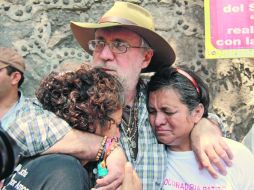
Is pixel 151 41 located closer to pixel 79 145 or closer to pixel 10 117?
pixel 10 117

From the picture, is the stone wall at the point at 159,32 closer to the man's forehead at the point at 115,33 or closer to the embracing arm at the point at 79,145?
the man's forehead at the point at 115,33

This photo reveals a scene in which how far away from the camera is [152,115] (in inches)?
77.9

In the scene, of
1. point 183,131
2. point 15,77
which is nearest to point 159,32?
point 15,77

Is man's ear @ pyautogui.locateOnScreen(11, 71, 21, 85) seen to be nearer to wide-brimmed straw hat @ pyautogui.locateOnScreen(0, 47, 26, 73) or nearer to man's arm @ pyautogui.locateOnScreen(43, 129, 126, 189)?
wide-brimmed straw hat @ pyautogui.locateOnScreen(0, 47, 26, 73)

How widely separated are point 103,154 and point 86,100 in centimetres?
18

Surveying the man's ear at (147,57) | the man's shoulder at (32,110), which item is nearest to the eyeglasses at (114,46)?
the man's ear at (147,57)

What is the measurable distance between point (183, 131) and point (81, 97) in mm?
580

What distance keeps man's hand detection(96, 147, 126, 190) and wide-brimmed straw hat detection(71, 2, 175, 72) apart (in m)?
0.62

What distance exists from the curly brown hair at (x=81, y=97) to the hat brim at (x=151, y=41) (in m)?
0.46

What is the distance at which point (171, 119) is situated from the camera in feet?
6.35

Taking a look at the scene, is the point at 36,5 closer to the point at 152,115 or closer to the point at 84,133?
the point at 152,115

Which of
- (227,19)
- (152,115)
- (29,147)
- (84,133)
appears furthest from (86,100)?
(227,19)

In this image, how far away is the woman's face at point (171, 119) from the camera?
194 cm

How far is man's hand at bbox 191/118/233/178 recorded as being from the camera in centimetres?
185
